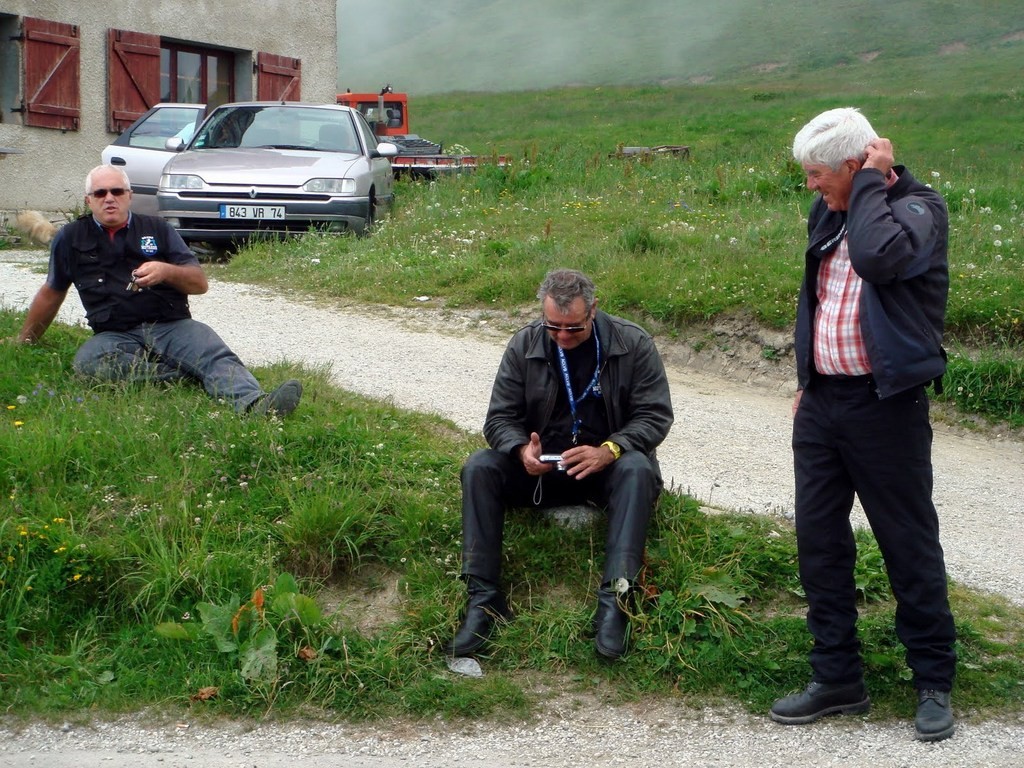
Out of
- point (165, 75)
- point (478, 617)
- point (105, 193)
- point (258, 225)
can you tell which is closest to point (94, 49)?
point (165, 75)

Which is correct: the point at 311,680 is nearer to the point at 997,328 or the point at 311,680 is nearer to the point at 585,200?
the point at 997,328

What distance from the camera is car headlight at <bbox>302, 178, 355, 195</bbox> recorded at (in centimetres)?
1244

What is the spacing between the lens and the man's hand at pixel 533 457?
16.3 feet

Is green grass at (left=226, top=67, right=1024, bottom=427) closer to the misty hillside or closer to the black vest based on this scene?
the black vest

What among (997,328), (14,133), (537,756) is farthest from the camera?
(14,133)

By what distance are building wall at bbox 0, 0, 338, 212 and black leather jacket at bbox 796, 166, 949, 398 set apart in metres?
14.3

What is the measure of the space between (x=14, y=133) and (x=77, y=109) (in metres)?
1.16

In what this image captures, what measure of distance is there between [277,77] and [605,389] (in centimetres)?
1776

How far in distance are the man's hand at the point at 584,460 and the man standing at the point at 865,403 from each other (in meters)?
0.86

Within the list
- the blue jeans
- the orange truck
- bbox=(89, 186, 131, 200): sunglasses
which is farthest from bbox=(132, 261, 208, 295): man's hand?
the orange truck

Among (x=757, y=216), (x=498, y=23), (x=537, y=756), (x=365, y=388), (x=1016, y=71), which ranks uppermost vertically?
(x=498, y=23)

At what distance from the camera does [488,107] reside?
5112cm

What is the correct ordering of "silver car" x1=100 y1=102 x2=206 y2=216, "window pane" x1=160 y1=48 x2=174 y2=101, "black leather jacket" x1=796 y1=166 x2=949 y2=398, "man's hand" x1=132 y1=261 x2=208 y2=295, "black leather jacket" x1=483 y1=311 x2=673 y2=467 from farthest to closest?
"window pane" x1=160 y1=48 x2=174 y2=101 → "silver car" x1=100 y1=102 x2=206 y2=216 → "man's hand" x1=132 y1=261 x2=208 y2=295 → "black leather jacket" x1=483 y1=311 x2=673 y2=467 → "black leather jacket" x1=796 y1=166 x2=949 y2=398

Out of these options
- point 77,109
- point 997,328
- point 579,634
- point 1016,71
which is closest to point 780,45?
point 1016,71
